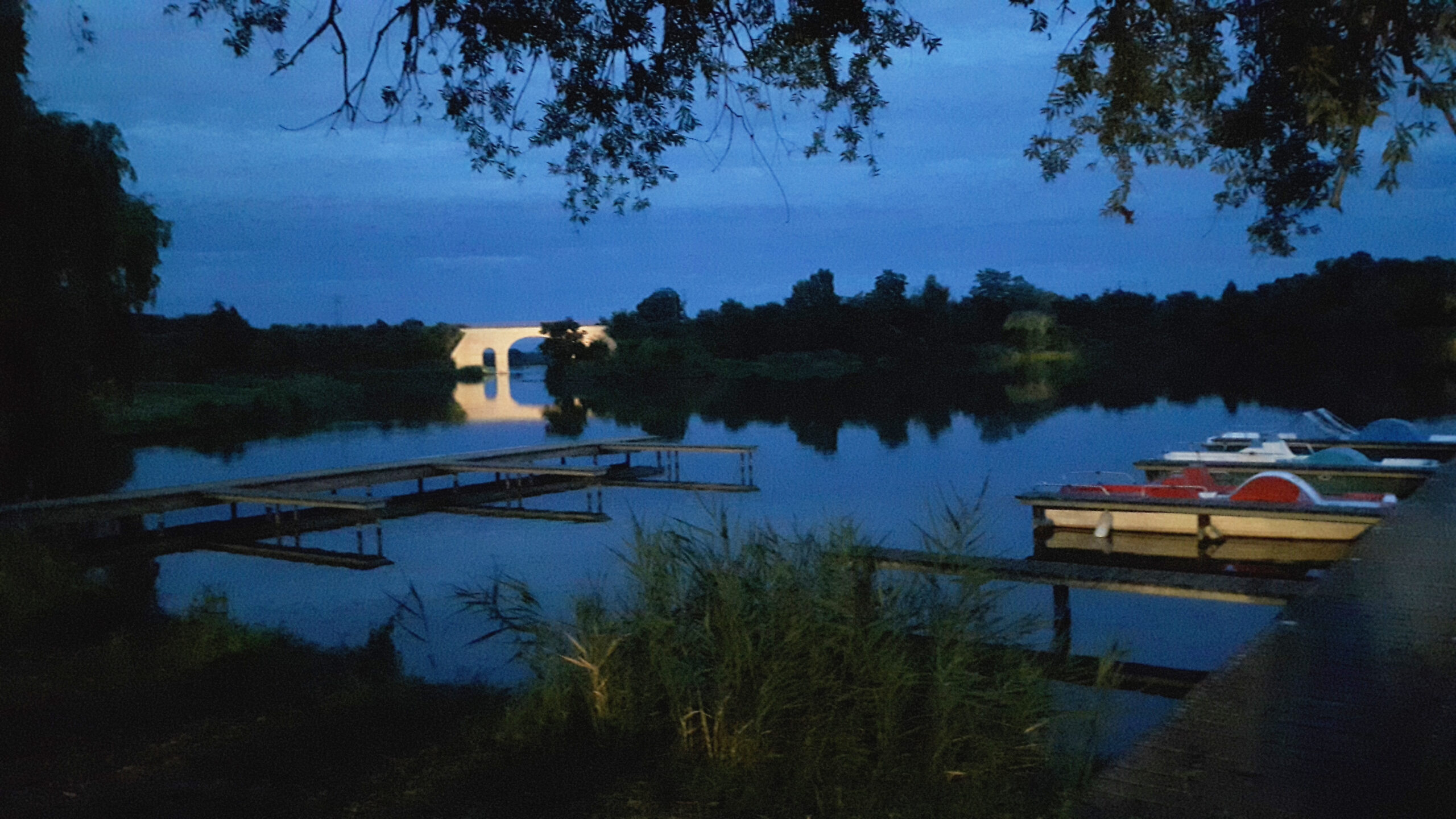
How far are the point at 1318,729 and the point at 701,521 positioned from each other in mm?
11197

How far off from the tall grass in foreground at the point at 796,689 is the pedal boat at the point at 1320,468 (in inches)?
404

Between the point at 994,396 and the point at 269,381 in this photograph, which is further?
the point at 269,381

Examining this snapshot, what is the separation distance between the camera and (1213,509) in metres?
10.8

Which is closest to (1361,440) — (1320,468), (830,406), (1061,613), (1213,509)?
(1320,468)

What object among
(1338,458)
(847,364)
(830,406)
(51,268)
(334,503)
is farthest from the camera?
(847,364)

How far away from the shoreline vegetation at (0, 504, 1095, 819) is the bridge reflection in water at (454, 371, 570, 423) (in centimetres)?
3421

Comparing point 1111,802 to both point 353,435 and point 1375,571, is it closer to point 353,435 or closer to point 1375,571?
point 1375,571

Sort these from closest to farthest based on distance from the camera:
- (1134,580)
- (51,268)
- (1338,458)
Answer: (1134,580)
(51,268)
(1338,458)

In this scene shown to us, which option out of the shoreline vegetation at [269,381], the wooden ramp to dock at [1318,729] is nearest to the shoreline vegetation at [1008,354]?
the shoreline vegetation at [269,381]

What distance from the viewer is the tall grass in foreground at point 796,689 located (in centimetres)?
386

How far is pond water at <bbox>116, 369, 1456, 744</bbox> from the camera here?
879 centimetres

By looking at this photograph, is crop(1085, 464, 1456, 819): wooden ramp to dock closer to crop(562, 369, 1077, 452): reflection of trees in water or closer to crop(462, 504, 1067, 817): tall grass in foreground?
crop(462, 504, 1067, 817): tall grass in foreground

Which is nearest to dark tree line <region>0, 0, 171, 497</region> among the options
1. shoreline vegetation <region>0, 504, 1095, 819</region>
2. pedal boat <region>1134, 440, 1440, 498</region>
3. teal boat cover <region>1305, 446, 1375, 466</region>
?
shoreline vegetation <region>0, 504, 1095, 819</region>

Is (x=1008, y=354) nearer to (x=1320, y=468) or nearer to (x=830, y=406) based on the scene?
(x=830, y=406)
